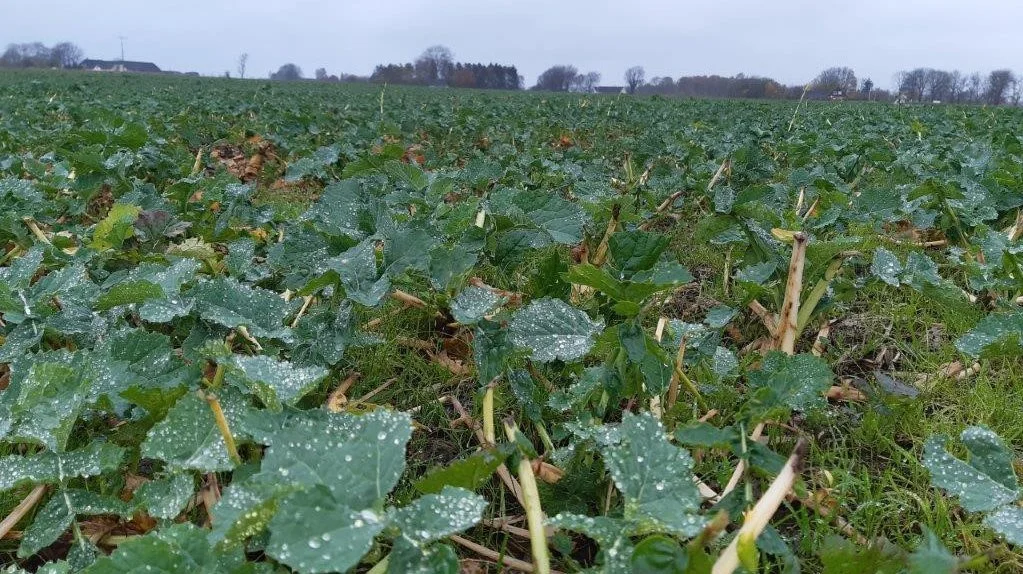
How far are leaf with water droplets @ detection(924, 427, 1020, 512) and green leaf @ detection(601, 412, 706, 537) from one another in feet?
1.42

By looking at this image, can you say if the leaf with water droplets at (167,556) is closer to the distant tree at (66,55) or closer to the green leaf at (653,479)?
the green leaf at (653,479)

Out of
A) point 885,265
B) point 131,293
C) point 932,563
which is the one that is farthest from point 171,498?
point 885,265

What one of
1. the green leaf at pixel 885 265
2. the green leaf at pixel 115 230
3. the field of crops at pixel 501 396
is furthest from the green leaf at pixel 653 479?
the green leaf at pixel 115 230

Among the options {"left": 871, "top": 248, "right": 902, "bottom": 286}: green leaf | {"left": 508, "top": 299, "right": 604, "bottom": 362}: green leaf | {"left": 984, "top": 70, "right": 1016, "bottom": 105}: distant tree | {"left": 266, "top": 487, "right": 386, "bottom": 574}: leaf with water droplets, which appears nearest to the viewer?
{"left": 266, "top": 487, "right": 386, "bottom": 574}: leaf with water droplets

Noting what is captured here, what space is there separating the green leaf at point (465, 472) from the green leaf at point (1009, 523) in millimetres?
704

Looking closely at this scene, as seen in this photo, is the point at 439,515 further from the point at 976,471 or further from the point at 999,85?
the point at 999,85

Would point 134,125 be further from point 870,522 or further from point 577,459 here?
point 870,522

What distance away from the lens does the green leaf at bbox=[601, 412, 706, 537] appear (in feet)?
2.74

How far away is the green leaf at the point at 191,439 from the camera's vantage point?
1.00 meters

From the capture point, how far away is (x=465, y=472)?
91cm

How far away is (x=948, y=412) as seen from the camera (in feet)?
5.40

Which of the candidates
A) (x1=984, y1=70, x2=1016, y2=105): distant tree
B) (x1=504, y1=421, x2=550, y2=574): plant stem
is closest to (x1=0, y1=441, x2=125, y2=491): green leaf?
(x1=504, y1=421, x2=550, y2=574): plant stem

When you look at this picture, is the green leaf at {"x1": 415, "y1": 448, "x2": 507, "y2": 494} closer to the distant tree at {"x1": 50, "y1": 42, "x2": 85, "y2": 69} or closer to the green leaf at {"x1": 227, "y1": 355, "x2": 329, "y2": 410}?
the green leaf at {"x1": 227, "y1": 355, "x2": 329, "y2": 410}

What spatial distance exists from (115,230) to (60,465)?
111 cm
